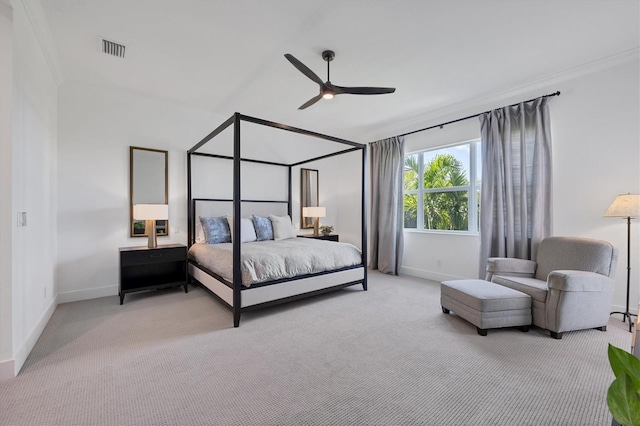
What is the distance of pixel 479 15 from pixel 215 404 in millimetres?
3596

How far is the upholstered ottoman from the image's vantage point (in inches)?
104

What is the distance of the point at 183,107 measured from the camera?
4.49m

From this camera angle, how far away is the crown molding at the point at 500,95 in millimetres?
3061

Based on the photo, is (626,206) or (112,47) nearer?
(626,206)

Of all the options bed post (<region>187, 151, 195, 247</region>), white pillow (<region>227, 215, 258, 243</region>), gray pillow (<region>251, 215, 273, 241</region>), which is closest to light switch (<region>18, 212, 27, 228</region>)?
Result: bed post (<region>187, 151, 195, 247</region>)

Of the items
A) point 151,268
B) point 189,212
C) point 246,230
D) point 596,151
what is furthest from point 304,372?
point 596,151

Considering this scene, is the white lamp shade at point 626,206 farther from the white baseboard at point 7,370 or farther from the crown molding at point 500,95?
the white baseboard at point 7,370

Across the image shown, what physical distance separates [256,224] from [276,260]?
5.70ft

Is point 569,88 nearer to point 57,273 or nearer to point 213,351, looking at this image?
point 213,351

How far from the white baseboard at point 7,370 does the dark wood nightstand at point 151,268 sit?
1.57 meters

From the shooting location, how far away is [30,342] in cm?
234

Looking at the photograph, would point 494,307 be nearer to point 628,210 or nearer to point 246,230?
point 628,210

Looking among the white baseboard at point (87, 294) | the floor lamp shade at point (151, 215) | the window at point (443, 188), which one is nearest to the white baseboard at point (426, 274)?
the window at point (443, 188)

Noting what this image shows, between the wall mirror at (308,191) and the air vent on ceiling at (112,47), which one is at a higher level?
the air vent on ceiling at (112,47)
